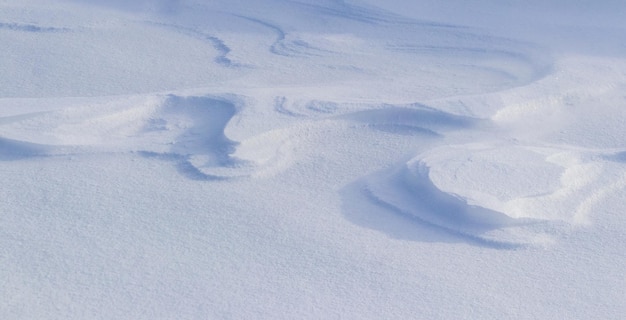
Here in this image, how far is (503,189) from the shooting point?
1767 mm

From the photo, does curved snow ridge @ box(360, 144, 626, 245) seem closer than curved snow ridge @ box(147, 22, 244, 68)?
Yes

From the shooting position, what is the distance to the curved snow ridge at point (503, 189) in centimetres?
169

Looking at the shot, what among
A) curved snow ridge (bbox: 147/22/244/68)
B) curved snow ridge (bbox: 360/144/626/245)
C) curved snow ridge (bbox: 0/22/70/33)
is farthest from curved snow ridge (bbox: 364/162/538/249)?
curved snow ridge (bbox: 0/22/70/33)

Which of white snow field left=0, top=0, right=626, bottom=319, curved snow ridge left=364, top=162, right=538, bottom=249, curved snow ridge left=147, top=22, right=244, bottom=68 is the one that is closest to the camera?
white snow field left=0, top=0, right=626, bottom=319

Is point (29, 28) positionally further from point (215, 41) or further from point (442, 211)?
point (442, 211)

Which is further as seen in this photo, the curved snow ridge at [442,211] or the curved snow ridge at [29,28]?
the curved snow ridge at [29,28]

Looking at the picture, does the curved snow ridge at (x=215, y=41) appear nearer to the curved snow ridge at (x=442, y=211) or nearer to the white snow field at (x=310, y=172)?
the white snow field at (x=310, y=172)

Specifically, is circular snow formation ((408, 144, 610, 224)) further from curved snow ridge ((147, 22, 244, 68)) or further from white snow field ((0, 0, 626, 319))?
curved snow ridge ((147, 22, 244, 68))

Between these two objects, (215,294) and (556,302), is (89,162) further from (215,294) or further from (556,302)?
(556,302)

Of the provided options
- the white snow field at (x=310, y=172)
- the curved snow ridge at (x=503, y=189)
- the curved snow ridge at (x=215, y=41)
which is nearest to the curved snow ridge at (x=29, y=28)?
the white snow field at (x=310, y=172)

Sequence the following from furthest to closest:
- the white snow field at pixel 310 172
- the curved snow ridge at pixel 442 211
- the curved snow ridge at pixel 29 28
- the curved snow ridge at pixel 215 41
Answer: the curved snow ridge at pixel 29 28
the curved snow ridge at pixel 215 41
the curved snow ridge at pixel 442 211
the white snow field at pixel 310 172

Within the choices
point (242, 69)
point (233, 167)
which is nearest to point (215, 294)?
point (233, 167)

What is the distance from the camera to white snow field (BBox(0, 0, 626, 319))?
1490 mm

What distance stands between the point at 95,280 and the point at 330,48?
1.54 meters
